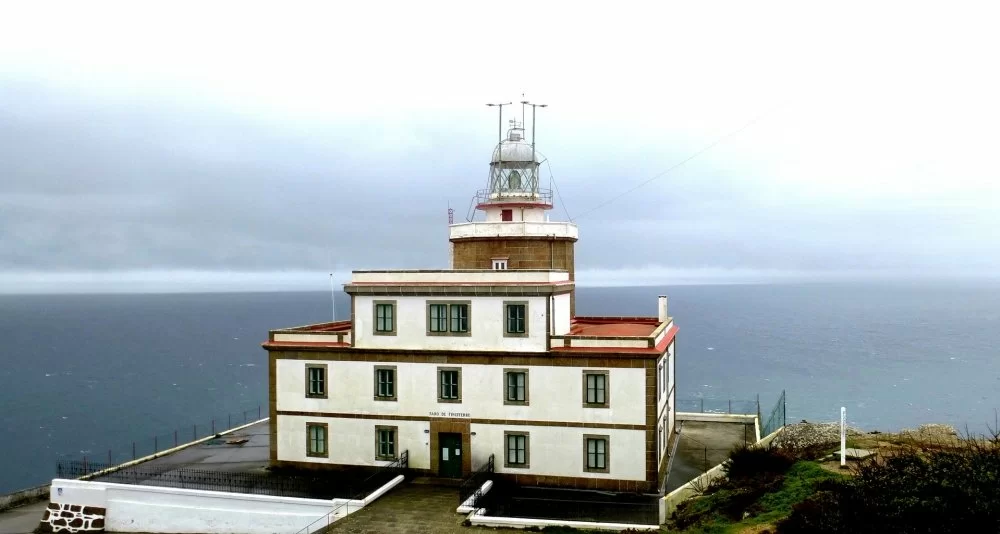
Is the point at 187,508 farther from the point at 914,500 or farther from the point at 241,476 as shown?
the point at 914,500

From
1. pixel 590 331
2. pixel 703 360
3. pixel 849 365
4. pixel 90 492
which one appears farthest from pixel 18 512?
pixel 849 365

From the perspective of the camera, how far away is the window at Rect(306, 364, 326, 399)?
2694cm

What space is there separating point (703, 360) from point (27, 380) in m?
81.0

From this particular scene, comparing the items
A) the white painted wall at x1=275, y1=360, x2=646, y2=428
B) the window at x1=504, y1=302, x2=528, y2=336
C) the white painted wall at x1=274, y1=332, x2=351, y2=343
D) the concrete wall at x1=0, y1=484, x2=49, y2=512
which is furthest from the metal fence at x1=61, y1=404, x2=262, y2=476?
the window at x1=504, y1=302, x2=528, y2=336

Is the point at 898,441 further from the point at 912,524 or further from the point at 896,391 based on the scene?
the point at 896,391

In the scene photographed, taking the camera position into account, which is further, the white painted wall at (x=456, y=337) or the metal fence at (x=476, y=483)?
the white painted wall at (x=456, y=337)

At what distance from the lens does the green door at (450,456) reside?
1014 inches

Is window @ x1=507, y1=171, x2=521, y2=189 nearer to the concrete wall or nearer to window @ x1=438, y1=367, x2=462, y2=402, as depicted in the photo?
window @ x1=438, y1=367, x2=462, y2=402

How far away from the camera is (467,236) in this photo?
Result: 31.0 metres

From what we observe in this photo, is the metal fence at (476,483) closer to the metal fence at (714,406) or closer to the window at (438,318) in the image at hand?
the window at (438,318)

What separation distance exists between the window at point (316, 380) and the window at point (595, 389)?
945cm

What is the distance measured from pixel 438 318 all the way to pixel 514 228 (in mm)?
6245

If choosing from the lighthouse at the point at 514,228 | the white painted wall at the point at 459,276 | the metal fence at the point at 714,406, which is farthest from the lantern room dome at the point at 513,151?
the metal fence at the point at 714,406

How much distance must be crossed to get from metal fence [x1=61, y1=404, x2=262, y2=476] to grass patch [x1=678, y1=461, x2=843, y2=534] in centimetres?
2969
